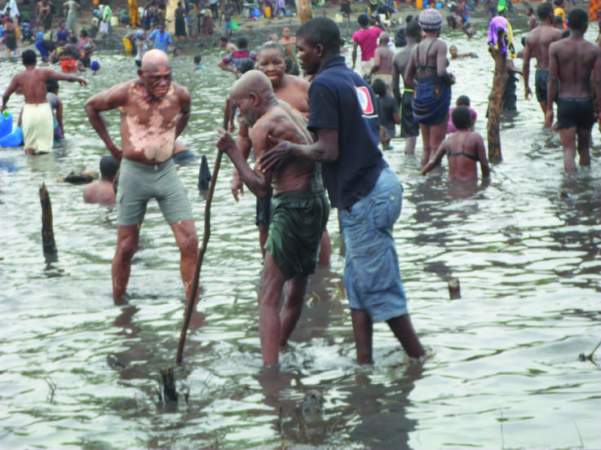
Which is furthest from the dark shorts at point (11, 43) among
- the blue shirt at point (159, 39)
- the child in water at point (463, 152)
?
the child in water at point (463, 152)

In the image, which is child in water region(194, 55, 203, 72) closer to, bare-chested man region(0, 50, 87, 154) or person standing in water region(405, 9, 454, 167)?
bare-chested man region(0, 50, 87, 154)

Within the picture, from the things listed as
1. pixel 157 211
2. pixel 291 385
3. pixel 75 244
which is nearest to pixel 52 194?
pixel 157 211

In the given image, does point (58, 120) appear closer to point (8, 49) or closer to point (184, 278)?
point (184, 278)

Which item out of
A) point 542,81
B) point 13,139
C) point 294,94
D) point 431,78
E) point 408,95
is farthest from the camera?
point 13,139

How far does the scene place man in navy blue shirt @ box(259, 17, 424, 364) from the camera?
272 inches

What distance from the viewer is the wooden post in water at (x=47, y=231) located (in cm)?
1136

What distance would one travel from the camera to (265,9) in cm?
5319

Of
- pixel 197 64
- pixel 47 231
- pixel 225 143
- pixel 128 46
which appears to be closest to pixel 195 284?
pixel 225 143

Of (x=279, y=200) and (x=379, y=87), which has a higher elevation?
(x=279, y=200)

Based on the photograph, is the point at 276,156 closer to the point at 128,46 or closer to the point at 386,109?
the point at 386,109

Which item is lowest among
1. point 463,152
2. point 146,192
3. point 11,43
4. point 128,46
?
point 128,46

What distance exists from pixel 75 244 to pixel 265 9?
1660 inches

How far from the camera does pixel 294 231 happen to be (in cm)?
742

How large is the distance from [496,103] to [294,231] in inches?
305
